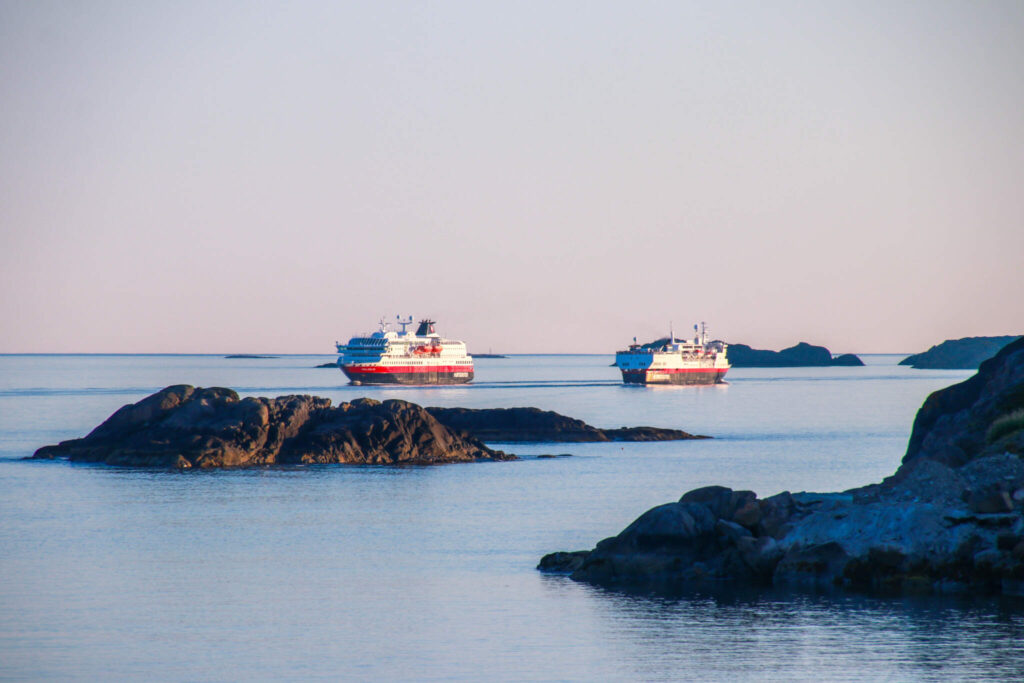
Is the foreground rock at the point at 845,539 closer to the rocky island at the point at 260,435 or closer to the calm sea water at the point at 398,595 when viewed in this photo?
the calm sea water at the point at 398,595

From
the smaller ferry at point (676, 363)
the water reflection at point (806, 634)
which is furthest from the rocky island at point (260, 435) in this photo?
the smaller ferry at point (676, 363)

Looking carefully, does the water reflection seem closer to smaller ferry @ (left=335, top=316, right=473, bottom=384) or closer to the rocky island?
the rocky island

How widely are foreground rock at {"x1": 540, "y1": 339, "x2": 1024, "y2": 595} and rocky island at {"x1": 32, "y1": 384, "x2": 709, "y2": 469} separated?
24.2m

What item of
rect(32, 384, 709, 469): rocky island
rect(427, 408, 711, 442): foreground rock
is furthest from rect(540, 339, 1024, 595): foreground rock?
rect(427, 408, 711, 442): foreground rock

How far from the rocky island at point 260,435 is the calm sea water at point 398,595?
72.5 inches

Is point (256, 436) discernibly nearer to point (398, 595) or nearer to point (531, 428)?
point (531, 428)

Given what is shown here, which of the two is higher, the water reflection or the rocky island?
the rocky island

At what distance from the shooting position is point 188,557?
27.1 meters

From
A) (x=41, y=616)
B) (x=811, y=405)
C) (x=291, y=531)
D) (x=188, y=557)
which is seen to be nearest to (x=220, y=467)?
(x=291, y=531)

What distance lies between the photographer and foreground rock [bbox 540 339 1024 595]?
22.5 m

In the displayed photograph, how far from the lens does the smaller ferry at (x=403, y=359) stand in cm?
13325

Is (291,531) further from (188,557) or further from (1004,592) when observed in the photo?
(1004,592)

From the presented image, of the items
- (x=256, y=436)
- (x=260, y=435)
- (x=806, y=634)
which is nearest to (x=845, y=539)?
Result: (x=806, y=634)

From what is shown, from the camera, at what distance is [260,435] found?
48000mm
